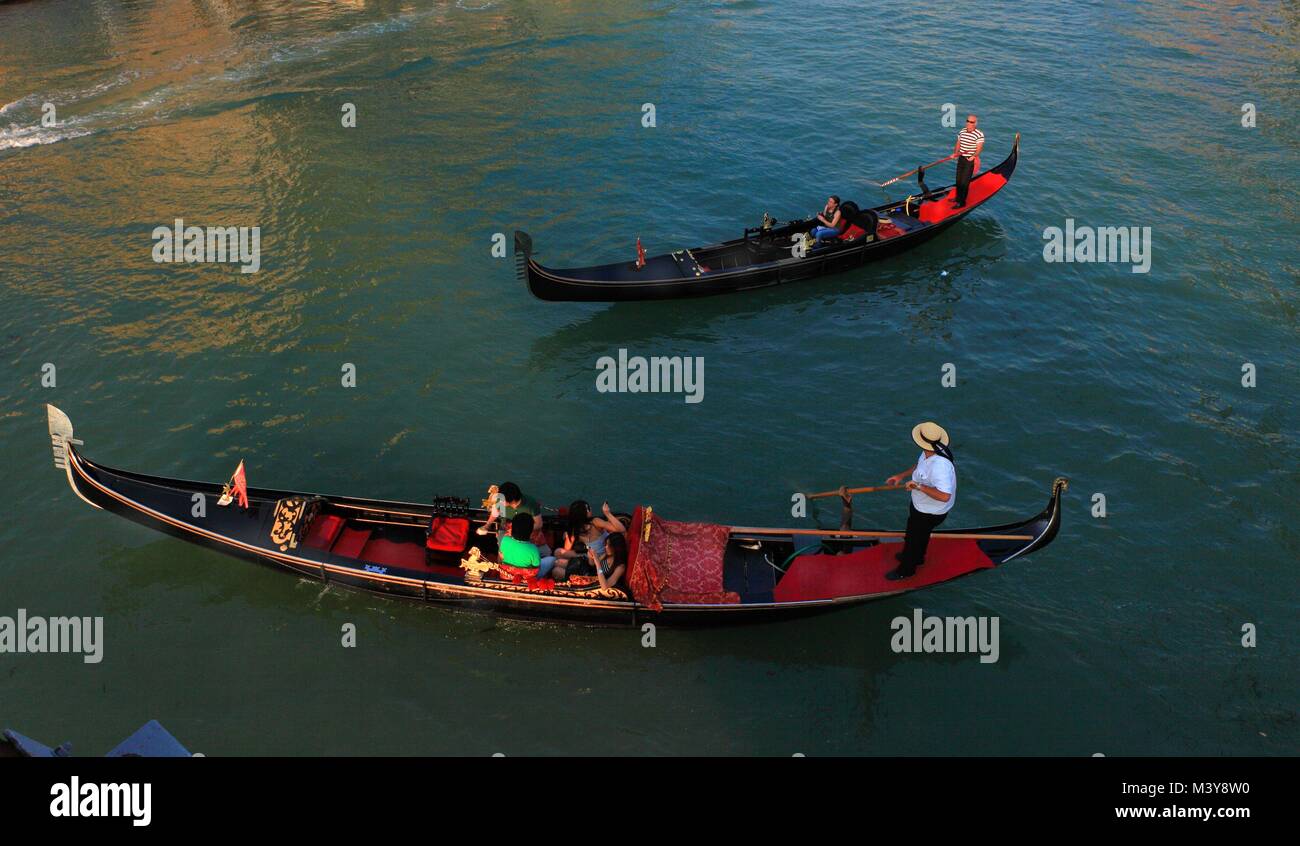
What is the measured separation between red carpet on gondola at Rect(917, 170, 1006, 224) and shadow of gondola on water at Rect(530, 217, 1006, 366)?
0.52m

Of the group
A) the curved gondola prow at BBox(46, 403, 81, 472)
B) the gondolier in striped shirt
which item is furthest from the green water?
the curved gondola prow at BBox(46, 403, 81, 472)

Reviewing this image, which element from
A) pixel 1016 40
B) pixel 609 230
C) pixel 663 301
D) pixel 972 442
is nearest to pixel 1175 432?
pixel 972 442

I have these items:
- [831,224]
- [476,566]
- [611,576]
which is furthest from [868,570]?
[831,224]

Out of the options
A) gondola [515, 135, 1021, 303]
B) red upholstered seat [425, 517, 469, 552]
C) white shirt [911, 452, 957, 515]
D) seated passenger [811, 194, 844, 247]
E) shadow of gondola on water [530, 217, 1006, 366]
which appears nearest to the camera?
white shirt [911, 452, 957, 515]

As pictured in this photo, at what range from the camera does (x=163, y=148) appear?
62.6ft

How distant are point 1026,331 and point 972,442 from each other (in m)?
3.16

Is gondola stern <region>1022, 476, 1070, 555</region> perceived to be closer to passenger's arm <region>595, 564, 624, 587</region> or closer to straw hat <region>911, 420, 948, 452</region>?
straw hat <region>911, 420, 948, 452</region>

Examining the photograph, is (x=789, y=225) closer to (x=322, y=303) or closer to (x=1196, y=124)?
(x=322, y=303)

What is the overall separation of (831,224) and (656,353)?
→ 4000 millimetres

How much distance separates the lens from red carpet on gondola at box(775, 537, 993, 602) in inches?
336
